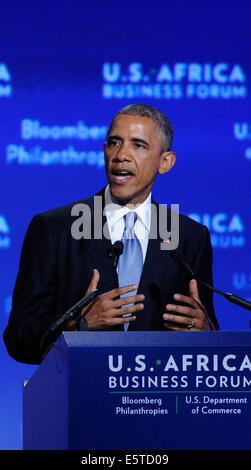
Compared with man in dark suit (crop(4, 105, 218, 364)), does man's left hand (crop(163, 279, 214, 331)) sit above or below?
below

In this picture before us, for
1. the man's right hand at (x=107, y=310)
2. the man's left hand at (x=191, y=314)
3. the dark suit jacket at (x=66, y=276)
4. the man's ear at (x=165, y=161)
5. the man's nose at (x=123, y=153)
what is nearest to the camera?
the man's right hand at (x=107, y=310)

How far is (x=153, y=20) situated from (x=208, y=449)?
2.76 metres

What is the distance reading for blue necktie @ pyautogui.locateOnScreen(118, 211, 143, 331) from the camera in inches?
114

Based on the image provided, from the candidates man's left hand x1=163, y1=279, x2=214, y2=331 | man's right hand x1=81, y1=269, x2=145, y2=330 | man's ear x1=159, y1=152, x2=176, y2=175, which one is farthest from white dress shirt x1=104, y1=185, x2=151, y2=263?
man's right hand x1=81, y1=269, x2=145, y2=330

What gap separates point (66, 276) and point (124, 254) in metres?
0.22

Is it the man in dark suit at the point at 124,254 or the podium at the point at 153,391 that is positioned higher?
the man in dark suit at the point at 124,254

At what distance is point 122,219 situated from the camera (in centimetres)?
298

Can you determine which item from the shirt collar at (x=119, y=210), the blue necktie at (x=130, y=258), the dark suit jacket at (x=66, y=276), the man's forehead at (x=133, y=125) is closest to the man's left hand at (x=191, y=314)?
the dark suit jacket at (x=66, y=276)

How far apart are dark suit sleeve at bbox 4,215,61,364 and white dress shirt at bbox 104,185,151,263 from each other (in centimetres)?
21

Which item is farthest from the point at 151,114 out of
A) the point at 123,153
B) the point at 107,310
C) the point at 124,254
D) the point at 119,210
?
the point at 107,310

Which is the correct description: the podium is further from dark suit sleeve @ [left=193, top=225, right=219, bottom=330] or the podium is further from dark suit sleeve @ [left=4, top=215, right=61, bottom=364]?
dark suit sleeve @ [left=193, top=225, right=219, bottom=330]

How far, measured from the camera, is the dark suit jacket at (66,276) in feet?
9.23

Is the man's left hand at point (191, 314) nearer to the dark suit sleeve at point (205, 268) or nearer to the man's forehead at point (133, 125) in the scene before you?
the dark suit sleeve at point (205, 268)

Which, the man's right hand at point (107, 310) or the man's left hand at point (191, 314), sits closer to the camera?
the man's right hand at point (107, 310)
